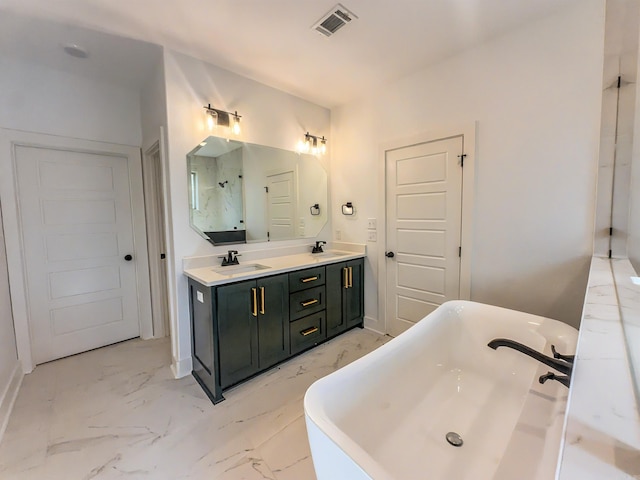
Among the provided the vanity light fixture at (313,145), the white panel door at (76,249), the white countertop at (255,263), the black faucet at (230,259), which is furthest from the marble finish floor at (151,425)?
the vanity light fixture at (313,145)

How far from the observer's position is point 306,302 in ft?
8.50

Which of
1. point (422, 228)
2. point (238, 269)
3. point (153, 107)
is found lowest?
point (238, 269)

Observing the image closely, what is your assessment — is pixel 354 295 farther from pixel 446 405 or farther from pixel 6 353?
pixel 6 353

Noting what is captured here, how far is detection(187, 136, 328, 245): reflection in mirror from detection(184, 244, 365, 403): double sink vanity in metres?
0.29

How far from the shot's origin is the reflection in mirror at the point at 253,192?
245cm

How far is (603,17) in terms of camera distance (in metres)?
1.71

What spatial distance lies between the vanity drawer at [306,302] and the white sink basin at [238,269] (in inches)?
16.0

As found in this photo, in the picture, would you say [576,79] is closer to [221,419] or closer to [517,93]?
[517,93]

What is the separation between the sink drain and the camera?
4.51ft

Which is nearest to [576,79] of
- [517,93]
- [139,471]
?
[517,93]

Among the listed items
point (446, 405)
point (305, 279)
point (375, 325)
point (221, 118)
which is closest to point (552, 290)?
point (446, 405)

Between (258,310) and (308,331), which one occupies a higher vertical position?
(258,310)

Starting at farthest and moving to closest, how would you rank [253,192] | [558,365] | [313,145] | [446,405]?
[313,145] → [253,192] → [446,405] → [558,365]

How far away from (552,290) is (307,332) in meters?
1.99
